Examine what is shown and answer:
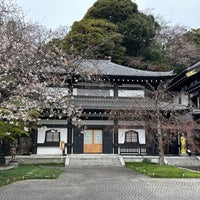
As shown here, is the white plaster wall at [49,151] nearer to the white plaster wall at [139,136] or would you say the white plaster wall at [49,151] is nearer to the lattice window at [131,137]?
the white plaster wall at [139,136]

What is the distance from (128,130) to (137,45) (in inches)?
817

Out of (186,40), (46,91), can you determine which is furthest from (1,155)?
A: (186,40)

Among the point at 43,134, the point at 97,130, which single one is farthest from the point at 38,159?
the point at 97,130

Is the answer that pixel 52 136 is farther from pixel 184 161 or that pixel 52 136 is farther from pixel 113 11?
pixel 113 11

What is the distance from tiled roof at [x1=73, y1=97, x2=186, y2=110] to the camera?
71.9 ft

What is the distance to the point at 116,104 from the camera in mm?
24234

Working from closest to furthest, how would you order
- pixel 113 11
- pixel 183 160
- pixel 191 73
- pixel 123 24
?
pixel 183 160 → pixel 191 73 → pixel 123 24 → pixel 113 11

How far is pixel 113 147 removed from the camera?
23.8 m

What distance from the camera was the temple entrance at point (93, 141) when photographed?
78.7ft

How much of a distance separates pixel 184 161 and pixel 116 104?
6.78 meters

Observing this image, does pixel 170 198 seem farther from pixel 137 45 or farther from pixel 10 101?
pixel 137 45

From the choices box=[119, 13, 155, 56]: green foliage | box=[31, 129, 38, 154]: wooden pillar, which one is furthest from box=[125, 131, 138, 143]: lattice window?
box=[119, 13, 155, 56]: green foliage

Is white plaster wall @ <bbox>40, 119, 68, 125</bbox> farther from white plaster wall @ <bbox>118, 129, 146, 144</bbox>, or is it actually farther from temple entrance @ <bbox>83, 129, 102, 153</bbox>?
white plaster wall @ <bbox>118, 129, 146, 144</bbox>

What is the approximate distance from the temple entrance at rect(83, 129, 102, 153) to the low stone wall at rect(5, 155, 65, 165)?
2399 mm
